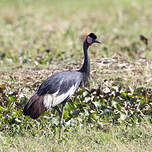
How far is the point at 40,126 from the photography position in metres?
6.34

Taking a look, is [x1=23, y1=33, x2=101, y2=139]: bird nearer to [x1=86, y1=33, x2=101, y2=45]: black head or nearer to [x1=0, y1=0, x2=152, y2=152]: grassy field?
[x1=86, y1=33, x2=101, y2=45]: black head

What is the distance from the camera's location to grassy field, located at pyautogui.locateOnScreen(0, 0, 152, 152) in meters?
5.79

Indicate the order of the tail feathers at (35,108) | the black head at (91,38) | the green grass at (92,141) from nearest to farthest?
the green grass at (92,141), the tail feathers at (35,108), the black head at (91,38)

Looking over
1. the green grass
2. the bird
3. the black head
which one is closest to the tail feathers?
the bird

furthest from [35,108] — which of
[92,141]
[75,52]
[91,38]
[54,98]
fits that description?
[75,52]

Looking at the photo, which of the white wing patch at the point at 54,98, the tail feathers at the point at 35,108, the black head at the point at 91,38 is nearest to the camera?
the tail feathers at the point at 35,108

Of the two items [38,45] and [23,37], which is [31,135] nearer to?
[38,45]

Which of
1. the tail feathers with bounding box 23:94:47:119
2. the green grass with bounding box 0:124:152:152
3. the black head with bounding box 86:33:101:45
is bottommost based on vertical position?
the green grass with bounding box 0:124:152:152

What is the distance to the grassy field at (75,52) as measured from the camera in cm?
579

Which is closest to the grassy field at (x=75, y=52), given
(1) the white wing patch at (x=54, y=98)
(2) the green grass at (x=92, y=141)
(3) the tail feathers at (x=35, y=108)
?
(2) the green grass at (x=92, y=141)

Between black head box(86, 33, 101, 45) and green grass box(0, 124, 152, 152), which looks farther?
black head box(86, 33, 101, 45)

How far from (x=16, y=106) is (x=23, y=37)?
18.3 feet

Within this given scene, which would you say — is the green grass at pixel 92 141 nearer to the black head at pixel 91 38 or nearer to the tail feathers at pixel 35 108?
the tail feathers at pixel 35 108

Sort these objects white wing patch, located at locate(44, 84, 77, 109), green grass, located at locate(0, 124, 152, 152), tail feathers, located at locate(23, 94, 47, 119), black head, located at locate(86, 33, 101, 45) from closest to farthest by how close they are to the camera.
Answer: green grass, located at locate(0, 124, 152, 152) → tail feathers, located at locate(23, 94, 47, 119) → white wing patch, located at locate(44, 84, 77, 109) → black head, located at locate(86, 33, 101, 45)
